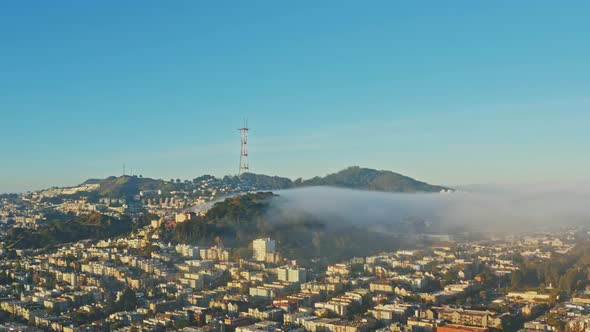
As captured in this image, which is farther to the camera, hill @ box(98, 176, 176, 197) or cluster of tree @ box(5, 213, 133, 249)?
hill @ box(98, 176, 176, 197)

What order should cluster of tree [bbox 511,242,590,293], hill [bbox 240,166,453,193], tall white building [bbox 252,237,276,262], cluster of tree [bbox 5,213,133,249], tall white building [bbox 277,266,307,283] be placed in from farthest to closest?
hill [bbox 240,166,453,193], cluster of tree [bbox 5,213,133,249], tall white building [bbox 252,237,276,262], tall white building [bbox 277,266,307,283], cluster of tree [bbox 511,242,590,293]

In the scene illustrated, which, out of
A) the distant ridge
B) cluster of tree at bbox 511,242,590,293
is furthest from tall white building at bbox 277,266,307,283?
the distant ridge

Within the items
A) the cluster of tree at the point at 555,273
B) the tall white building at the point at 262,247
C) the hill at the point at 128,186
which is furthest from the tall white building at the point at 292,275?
the hill at the point at 128,186

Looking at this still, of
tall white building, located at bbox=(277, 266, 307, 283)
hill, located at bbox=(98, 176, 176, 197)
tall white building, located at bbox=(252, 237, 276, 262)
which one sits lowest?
tall white building, located at bbox=(277, 266, 307, 283)

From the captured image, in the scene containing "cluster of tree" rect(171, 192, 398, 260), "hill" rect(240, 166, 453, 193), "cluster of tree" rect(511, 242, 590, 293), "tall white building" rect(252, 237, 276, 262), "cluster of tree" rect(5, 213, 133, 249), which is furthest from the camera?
"hill" rect(240, 166, 453, 193)

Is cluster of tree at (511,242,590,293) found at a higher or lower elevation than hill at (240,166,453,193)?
lower

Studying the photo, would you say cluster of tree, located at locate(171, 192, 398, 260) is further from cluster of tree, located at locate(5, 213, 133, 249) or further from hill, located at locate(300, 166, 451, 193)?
hill, located at locate(300, 166, 451, 193)
